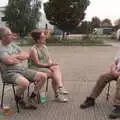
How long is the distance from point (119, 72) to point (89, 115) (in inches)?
33.1

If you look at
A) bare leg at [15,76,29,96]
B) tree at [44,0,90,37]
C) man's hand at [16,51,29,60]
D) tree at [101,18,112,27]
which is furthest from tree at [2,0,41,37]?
tree at [101,18,112,27]

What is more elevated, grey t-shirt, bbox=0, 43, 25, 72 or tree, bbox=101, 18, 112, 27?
grey t-shirt, bbox=0, 43, 25, 72

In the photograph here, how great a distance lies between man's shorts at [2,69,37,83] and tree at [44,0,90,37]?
24.7 m

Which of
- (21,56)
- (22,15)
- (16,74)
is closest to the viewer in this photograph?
(16,74)

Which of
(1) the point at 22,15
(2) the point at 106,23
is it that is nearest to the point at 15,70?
(1) the point at 22,15

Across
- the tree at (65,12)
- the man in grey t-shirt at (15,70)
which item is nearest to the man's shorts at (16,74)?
the man in grey t-shirt at (15,70)

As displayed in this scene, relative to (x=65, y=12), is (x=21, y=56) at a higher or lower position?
lower

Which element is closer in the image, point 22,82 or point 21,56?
point 22,82

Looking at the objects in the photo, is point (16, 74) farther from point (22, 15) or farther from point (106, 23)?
point (106, 23)

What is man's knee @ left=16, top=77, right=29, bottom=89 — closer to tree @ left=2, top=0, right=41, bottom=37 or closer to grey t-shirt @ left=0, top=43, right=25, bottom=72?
grey t-shirt @ left=0, top=43, right=25, bottom=72

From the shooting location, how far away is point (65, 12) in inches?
1186

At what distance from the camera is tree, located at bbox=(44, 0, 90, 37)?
3023 cm

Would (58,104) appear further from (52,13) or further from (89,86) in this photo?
(52,13)

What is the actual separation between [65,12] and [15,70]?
→ 24.9 m
